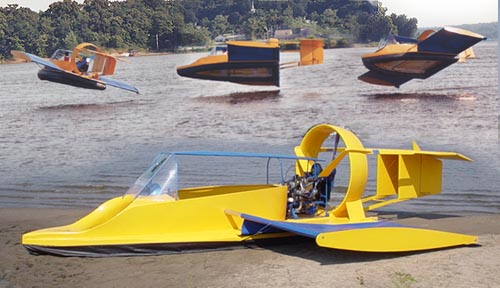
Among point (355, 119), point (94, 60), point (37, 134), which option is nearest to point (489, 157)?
point (355, 119)

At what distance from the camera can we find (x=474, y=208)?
352 inches

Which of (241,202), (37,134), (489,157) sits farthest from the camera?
(37,134)

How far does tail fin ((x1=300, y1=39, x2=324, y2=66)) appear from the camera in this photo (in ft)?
73.7

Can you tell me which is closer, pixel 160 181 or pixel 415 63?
pixel 160 181

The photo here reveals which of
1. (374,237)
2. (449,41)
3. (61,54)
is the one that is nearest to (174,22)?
(61,54)

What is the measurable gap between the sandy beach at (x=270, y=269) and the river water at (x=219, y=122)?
2.95 meters

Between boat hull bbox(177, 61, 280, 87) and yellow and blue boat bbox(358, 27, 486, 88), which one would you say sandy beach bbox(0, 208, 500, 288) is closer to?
yellow and blue boat bbox(358, 27, 486, 88)

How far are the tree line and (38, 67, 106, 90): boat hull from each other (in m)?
1.77

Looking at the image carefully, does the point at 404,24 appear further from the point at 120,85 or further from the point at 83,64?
the point at 83,64

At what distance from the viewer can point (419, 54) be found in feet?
63.1

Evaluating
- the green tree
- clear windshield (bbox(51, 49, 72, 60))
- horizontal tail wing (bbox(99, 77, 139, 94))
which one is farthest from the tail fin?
clear windshield (bbox(51, 49, 72, 60))

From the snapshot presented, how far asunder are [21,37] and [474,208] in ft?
69.5

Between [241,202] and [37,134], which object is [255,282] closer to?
[241,202]

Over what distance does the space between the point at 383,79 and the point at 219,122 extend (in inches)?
225
